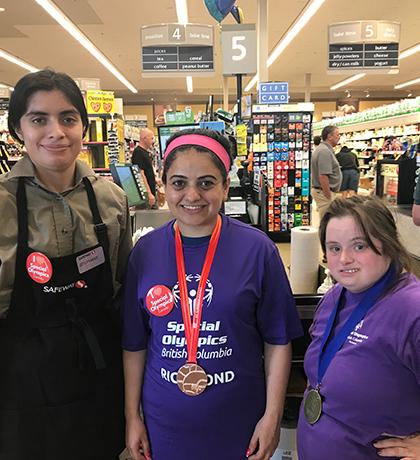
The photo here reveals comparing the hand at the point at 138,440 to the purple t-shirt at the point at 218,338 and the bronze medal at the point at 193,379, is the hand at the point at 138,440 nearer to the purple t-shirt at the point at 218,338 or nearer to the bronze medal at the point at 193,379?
A: the purple t-shirt at the point at 218,338

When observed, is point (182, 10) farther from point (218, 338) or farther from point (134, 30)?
point (218, 338)

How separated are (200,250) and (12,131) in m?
0.72

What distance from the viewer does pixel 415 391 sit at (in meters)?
1.11

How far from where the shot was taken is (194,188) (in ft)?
4.21

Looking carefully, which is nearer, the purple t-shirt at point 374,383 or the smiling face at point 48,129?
the purple t-shirt at point 374,383

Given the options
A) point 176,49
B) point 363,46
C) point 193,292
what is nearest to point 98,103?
point 176,49

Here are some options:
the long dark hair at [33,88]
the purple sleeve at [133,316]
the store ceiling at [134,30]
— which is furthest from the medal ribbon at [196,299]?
the store ceiling at [134,30]

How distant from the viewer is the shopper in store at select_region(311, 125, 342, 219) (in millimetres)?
6898

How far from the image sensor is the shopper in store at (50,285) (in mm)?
1308

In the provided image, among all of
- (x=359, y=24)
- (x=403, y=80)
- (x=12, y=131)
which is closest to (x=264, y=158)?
(x=359, y=24)

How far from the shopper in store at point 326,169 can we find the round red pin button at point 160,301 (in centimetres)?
581

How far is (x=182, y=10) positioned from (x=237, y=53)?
358 centimetres

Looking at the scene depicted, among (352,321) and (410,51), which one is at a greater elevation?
(410,51)

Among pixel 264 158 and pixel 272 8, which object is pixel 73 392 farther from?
pixel 272 8
